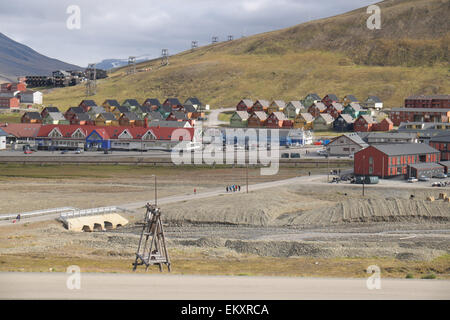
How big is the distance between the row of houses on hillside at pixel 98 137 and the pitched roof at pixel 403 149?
32625 millimetres

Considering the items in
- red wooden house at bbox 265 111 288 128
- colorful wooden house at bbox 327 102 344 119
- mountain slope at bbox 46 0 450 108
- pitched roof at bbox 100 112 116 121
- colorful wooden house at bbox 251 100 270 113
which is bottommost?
red wooden house at bbox 265 111 288 128

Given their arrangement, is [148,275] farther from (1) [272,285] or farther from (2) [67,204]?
(2) [67,204]

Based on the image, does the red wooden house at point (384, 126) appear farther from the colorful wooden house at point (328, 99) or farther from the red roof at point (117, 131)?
the red roof at point (117, 131)

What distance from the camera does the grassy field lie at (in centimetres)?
3644

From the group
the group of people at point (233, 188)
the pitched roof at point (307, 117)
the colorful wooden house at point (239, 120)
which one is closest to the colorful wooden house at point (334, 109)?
the pitched roof at point (307, 117)

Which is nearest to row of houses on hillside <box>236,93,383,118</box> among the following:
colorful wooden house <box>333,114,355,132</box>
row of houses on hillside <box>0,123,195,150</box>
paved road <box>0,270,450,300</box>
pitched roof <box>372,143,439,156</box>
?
colorful wooden house <box>333,114,355,132</box>

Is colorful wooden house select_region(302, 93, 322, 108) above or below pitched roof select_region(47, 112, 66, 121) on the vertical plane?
above

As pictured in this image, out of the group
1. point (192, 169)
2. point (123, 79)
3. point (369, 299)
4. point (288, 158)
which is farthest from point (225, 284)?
point (123, 79)

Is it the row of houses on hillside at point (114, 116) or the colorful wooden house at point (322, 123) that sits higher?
the row of houses on hillside at point (114, 116)

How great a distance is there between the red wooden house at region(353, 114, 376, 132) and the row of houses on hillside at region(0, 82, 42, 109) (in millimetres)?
76564

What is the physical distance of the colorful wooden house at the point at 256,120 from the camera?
12469cm

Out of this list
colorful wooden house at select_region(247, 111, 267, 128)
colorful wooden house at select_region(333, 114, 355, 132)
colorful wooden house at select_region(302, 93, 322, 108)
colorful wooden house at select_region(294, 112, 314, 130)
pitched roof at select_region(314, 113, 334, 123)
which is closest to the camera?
colorful wooden house at select_region(333, 114, 355, 132)

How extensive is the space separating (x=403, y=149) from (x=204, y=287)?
1925 inches

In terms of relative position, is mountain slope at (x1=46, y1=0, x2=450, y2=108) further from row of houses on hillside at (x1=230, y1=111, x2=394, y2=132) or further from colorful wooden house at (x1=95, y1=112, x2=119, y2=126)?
colorful wooden house at (x1=95, y1=112, x2=119, y2=126)
